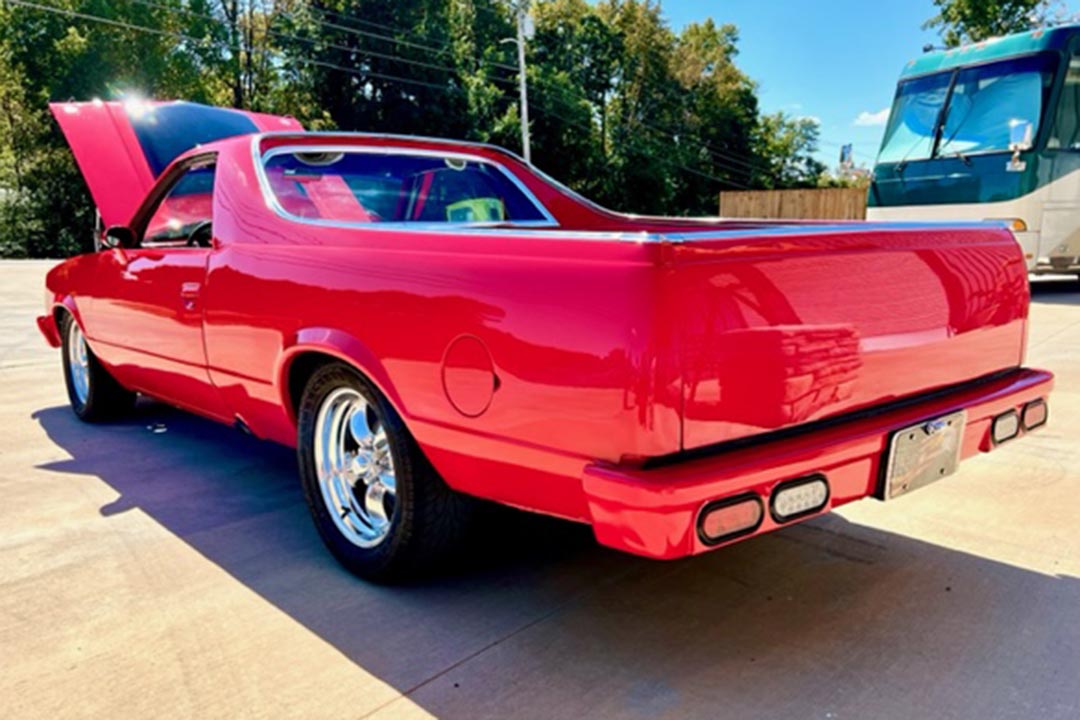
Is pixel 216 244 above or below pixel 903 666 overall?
above

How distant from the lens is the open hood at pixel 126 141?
20.5ft

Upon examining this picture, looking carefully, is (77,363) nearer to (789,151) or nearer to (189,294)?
(189,294)

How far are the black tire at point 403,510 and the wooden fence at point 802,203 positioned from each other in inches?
843

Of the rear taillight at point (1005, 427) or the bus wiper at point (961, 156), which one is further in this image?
the bus wiper at point (961, 156)

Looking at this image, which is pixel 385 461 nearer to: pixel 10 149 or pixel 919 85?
pixel 919 85

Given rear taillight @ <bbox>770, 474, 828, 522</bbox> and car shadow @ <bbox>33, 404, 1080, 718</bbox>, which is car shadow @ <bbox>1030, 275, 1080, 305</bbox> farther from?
rear taillight @ <bbox>770, 474, 828, 522</bbox>

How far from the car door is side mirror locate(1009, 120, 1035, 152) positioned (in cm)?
982

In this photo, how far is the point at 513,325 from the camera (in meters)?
Result: 2.11

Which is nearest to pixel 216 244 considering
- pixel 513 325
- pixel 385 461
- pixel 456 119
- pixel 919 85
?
pixel 385 461

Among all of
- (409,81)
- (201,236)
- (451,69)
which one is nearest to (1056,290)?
(201,236)

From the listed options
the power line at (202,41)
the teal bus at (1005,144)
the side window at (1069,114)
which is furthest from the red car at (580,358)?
the power line at (202,41)

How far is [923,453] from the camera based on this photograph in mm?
2396

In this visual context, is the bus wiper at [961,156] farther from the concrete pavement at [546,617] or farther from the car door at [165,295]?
the car door at [165,295]

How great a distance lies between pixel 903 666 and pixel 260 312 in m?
2.47
